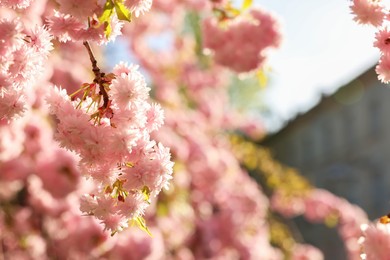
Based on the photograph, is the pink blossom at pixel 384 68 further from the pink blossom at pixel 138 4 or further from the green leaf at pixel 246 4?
the green leaf at pixel 246 4

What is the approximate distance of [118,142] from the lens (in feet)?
4.79

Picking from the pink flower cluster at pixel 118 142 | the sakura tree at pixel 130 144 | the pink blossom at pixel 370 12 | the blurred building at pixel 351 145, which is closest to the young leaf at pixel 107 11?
the sakura tree at pixel 130 144

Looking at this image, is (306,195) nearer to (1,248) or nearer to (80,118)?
(1,248)

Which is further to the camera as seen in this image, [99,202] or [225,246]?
[225,246]

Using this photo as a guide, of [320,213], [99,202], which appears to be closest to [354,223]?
[320,213]

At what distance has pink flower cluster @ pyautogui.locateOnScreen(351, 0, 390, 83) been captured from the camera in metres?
1.66

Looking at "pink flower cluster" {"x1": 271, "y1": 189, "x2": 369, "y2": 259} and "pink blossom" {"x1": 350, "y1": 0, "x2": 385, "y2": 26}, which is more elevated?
"pink flower cluster" {"x1": 271, "y1": 189, "x2": 369, "y2": 259}

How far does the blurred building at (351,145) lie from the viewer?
55.7ft

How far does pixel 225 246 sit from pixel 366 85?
12.5m

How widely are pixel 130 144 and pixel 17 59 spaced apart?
A: 0.31m

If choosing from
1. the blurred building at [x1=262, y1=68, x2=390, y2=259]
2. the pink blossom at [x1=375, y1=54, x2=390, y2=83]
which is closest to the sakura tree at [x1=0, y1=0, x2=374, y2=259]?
the pink blossom at [x1=375, y1=54, x2=390, y2=83]

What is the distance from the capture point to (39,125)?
3.91m

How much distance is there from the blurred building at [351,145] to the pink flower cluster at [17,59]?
564 inches

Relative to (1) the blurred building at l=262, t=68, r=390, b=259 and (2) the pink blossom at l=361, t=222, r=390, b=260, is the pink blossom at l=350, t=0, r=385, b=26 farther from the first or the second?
(1) the blurred building at l=262, t=68, r=390, b=259
